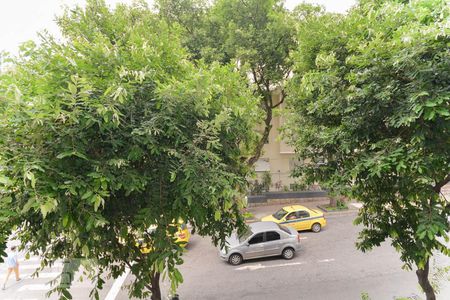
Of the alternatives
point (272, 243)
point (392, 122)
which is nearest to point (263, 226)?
point (272, 243)

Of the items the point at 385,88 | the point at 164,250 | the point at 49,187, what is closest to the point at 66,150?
the point at 49,187

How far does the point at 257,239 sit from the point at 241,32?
8.13 m

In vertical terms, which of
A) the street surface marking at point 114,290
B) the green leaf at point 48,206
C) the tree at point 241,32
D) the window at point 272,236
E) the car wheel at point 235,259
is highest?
the tree at point 241,32

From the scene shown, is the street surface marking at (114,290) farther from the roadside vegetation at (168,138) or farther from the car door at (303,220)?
the car door at (303,220)

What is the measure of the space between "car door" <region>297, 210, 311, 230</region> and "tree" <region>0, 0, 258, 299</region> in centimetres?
923

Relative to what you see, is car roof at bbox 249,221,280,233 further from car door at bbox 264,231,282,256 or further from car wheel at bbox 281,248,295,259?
car wheel at bbox 281,248,295,259

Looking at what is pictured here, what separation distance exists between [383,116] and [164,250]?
3.87 metres

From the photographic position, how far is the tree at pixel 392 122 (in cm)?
365

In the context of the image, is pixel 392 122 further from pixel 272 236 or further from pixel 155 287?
pixel 272 236

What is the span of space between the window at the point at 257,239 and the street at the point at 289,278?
0.84m

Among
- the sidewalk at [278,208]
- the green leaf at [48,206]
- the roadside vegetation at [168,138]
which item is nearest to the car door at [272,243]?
the sidewalk at [278,208]

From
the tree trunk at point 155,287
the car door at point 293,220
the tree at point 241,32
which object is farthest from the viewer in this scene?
the car door at point 293,220

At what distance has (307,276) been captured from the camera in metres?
9.07

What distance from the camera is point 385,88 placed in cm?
396
